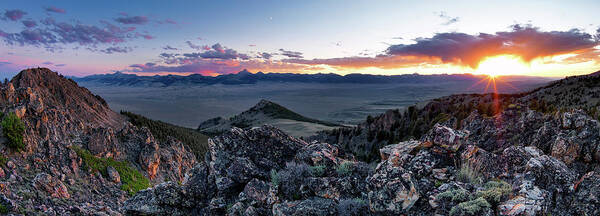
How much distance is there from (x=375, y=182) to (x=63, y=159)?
20.7 meters

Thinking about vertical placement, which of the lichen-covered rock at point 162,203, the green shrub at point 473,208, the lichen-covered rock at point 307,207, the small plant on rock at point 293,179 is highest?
the green shrub at point 473,208

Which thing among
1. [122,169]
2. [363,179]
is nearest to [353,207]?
[363,179]

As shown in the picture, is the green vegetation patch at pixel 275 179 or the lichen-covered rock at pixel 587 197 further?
the green vegetation patch at pixel 275 179

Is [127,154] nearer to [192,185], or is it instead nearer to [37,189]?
[37,189]

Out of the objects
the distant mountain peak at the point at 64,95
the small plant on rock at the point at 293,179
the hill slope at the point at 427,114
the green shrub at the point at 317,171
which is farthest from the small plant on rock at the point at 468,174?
the distant mountain peak at the point at 64,95

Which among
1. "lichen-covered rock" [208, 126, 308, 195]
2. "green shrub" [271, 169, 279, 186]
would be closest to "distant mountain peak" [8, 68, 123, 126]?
"lichen-covered rock" [208, 126, 308, 195]

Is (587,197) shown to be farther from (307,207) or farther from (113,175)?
(113,175)

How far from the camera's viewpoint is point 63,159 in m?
17.4

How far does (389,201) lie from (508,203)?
1912mm

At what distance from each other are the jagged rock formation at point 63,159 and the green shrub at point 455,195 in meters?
15.6

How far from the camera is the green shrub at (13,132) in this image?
1509 cm

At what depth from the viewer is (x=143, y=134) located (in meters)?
29.8

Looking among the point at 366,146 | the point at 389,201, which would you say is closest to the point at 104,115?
the point at 366,146

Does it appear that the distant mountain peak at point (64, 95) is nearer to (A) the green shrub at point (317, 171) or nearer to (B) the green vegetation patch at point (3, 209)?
(B) the green vegetation patch at point (3, 209)
